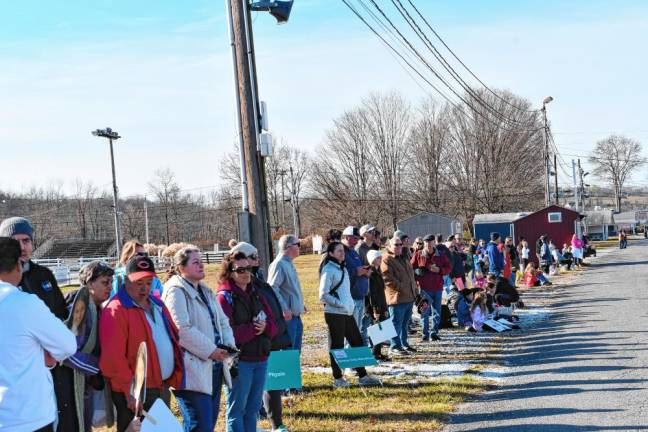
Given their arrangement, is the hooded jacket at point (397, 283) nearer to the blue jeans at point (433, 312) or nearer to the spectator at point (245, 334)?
the blue jeans at point (433, 312)

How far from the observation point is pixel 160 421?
4680 millimetres

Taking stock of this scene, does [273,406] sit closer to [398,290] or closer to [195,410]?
[195,410]

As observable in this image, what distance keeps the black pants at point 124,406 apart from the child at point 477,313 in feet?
32.9

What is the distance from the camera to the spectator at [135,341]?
5.03 meters

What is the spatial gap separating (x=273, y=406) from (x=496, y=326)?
8120mm

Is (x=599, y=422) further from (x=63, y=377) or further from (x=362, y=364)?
(x=63, y=377)

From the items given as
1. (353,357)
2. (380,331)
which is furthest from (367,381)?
(380,331)

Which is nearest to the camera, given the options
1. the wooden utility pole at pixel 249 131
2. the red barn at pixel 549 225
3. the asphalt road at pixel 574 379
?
the asphalt road at pixel 574 379

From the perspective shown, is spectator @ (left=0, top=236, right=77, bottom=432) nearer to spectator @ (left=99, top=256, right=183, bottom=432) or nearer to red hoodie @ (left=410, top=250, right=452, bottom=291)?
spectator @ (left=99, top=256, right=183, bottom=432)

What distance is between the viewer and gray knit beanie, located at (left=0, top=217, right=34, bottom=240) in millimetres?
5027

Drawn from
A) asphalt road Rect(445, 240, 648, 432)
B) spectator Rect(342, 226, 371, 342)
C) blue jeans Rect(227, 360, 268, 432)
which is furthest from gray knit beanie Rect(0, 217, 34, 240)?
spectator Rect(342, 226, 371, 342)

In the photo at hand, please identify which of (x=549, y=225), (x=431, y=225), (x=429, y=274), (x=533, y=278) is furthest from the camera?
(x=431, y=225)

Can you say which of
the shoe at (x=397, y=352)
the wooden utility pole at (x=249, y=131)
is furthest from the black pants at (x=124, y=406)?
the shoe at (x=397, y=352)

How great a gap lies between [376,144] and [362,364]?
61.2 metres
